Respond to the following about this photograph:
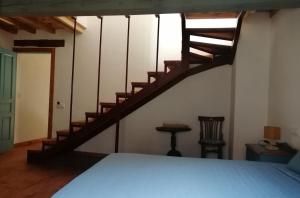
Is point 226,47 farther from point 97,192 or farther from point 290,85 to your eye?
point 97,192

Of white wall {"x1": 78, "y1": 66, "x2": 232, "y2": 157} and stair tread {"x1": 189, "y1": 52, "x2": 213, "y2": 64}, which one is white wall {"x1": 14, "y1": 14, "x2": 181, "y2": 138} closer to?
stair tread {"x1": 189, "y1": 52, "x2": 213, "y2": 64}

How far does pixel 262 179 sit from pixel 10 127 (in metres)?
5.10

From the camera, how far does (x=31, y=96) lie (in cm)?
651

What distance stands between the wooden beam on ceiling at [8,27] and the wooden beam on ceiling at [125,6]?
2406 mm

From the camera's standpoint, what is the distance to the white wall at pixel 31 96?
6.21m

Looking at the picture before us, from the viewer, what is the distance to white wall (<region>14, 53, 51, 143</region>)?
20.4ft

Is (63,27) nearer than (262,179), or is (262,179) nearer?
(262,179)

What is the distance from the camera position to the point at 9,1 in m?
3.10

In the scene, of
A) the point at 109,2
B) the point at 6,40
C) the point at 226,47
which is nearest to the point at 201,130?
the point at 226,47

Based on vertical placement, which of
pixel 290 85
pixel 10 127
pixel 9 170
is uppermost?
pixel 290 85

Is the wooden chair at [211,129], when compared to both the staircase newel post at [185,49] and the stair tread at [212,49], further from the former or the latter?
the stair tread at [212,49]

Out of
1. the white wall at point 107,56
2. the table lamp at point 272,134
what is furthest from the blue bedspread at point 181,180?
the white wall at point 107,56

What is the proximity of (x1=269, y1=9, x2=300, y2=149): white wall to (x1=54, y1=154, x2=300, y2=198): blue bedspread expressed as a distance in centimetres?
96

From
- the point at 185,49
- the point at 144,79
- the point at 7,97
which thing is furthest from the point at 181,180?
the point at 7,97
